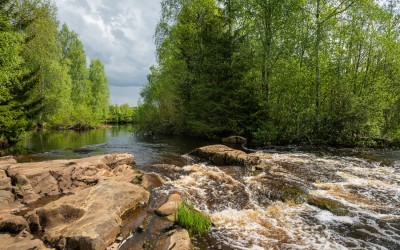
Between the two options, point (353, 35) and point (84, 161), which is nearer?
point (84, 161)

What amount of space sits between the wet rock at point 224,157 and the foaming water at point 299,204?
111cm

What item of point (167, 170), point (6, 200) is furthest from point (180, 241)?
point (167, 170)

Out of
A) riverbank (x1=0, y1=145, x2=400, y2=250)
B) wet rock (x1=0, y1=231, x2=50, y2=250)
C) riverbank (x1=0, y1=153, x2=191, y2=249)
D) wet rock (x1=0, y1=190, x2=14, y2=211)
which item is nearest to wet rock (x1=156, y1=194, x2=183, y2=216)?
riverbank (x1=0, y1=145, x2=400, y2=250)

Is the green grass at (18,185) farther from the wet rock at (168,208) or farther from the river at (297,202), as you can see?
the wet rock at (168,208)

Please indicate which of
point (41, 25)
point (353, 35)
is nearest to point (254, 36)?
point (353, 35)

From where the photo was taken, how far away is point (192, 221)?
6.12 m

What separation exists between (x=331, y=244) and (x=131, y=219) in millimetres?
5149

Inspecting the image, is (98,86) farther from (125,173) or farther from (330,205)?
(330,205)

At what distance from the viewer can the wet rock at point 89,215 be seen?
5363 millimetres

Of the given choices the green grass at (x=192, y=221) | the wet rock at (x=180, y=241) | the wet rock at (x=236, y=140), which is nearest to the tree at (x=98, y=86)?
the wet rock at (x=236, y=140)

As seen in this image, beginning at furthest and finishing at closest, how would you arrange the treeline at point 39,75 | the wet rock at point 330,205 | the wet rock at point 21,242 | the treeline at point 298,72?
1. the treeline at point 298,72
2. the treeline at point 39,75
3. the wet rock at point 330,205
4. the wet rock at point 21,242

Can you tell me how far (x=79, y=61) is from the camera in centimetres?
5381

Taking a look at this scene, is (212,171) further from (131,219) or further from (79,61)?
(79,61)

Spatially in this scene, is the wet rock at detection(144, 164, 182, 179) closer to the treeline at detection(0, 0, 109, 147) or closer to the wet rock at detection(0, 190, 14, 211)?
the wet rock at detection(0, 190, 14, 211)
